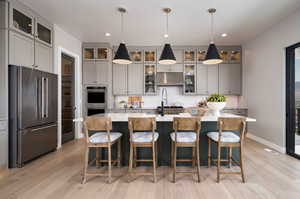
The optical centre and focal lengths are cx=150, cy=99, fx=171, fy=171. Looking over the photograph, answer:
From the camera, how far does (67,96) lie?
4641mm

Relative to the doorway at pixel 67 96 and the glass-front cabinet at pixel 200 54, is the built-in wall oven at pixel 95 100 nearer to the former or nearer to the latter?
the doorway at pixel 67 96

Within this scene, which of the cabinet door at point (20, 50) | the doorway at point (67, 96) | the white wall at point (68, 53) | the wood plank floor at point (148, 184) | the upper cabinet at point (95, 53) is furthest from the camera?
the upper cabinet at point (95, 53)

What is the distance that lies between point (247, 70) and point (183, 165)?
12.5 feet

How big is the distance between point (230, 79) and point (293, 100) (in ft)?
6.75

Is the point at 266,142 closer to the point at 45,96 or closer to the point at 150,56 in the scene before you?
the point at 150,56

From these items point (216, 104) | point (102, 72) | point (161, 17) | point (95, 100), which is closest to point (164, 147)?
point (216, 104)

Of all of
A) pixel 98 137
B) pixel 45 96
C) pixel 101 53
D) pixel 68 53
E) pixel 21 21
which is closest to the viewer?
pixel 98 137

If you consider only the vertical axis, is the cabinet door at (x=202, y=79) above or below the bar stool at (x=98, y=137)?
above

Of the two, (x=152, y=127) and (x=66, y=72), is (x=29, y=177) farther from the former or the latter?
(x=66, y=72)

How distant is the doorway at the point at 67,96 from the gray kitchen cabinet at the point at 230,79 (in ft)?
14.8

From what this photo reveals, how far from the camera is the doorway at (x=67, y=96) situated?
448cm

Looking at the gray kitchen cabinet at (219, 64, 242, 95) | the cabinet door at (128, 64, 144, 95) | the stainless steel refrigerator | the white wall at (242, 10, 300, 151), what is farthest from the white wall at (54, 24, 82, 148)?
the white wall at (242, 10, 300, 151)

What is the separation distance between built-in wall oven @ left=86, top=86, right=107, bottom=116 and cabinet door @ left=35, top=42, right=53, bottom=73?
1480 mm

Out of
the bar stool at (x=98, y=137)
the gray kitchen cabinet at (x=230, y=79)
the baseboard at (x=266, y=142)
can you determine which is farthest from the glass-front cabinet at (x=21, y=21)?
the baseboard at (x=266, y=142)
